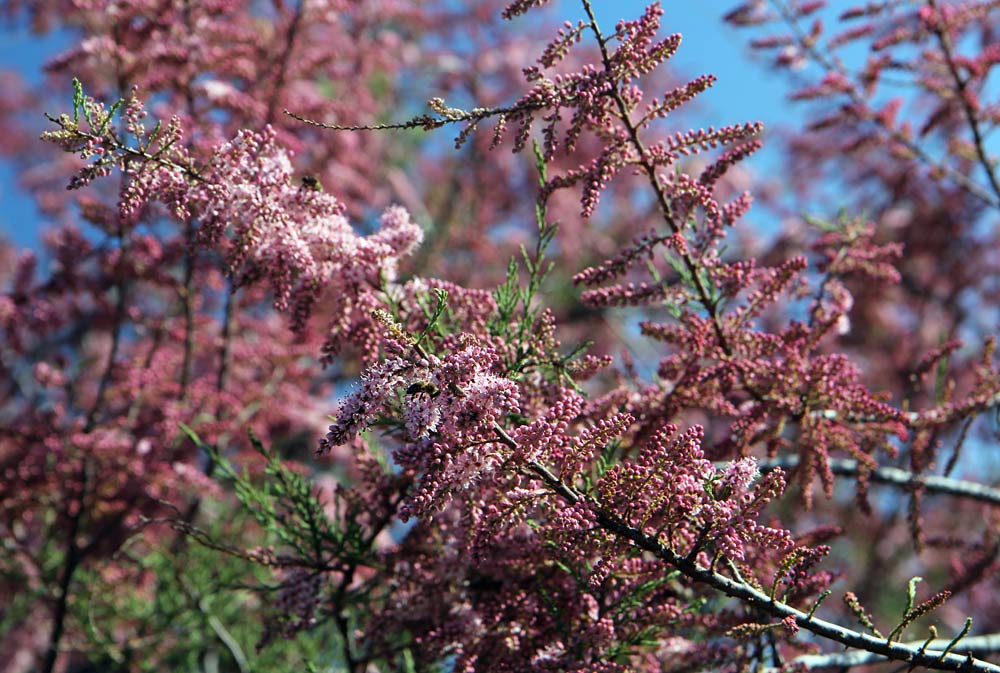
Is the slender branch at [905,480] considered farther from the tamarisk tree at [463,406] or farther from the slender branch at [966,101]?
the slender branch at [966,101]

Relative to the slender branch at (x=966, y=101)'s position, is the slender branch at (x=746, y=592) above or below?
below

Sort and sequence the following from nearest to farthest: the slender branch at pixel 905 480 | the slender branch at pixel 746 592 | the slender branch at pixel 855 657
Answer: the slender branch at pixel 746 592
the slender branch at pixel 855 657
the slender branch at pixel 905 480

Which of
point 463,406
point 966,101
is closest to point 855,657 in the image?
point 463,406

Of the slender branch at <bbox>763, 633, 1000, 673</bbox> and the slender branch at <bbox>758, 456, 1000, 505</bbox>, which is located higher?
the slender branch at <bbox>758, 456, 1000, 505</bbox>

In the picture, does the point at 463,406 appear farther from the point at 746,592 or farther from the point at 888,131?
the point at 888,131

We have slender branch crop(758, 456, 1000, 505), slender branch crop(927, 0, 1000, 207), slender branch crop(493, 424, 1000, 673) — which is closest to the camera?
slender branch crop(493, 424, 1000, 673)

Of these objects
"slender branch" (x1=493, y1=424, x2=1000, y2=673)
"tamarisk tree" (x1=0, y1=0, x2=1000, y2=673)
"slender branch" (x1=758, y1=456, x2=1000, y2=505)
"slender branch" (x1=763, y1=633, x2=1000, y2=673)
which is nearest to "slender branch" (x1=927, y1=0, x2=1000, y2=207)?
"tamarisk tree" (x1=0, y1=0, x2=1000, y2=673)

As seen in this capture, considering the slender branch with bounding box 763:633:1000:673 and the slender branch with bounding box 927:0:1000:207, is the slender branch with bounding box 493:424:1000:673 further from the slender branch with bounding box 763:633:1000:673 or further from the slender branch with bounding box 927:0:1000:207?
the slender branch with bounding box 927:0:1000:207

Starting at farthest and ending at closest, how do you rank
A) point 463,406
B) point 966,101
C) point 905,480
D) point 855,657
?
point 966,101
point 905,480
point 855,657
point 463,406

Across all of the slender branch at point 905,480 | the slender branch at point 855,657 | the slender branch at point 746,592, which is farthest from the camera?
the slender branch at point 905,480

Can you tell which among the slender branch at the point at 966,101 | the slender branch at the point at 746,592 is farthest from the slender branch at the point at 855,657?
the slender branch at the point at 966,101

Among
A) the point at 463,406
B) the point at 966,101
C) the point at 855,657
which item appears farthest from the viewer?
the point at 966,101

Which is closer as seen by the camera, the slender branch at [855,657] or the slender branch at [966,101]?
the slender branch at [855,657]

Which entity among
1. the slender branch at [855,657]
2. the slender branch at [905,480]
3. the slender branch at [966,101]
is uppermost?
the slender branch at [966,101]
